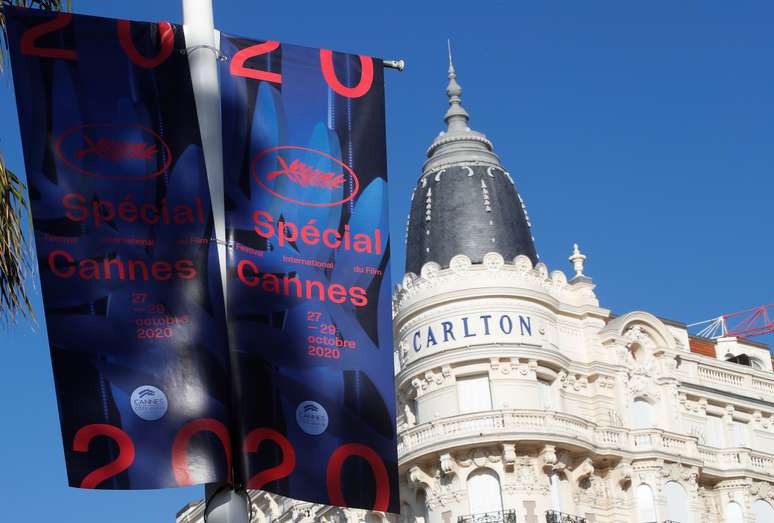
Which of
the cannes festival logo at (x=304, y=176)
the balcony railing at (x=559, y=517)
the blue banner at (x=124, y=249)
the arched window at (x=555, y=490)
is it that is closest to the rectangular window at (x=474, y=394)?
the arched window at (x=555, y=490)

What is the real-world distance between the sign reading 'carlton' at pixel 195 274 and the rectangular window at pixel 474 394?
97.9 feet

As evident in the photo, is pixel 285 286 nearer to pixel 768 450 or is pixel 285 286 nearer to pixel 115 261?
pixel 115 261

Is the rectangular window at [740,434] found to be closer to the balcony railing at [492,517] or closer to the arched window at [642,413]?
the arched window at [642,413]

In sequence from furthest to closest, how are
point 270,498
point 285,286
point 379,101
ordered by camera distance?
point 270,498 → point 379,101 → point 285,286

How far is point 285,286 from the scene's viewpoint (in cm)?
1645

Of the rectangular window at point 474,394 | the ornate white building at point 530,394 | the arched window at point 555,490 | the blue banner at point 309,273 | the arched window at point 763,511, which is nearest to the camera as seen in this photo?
the blue banner at point 309,273

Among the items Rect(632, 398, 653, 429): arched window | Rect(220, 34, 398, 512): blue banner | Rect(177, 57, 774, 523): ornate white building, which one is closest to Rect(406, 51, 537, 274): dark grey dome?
Rect(177, 57, 774, 523): ornate white building

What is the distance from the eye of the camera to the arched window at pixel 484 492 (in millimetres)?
45219

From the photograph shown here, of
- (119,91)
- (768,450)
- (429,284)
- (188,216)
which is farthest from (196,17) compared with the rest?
(768,450)

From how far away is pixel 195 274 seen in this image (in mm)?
15969

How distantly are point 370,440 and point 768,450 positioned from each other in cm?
4105

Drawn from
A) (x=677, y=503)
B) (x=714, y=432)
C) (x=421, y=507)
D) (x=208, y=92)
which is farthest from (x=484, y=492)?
(x=208, y=92)

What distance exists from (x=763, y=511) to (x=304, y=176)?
130 ft

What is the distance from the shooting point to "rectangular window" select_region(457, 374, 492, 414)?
153ft
